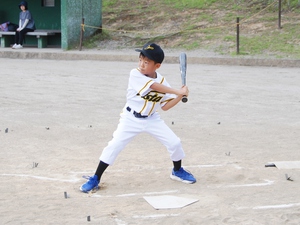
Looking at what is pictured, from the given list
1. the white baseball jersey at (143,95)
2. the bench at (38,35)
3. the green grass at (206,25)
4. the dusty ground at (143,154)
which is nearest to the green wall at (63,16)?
the bench at (38,35)

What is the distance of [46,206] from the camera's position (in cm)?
549

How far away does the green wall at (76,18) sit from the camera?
22.2 m

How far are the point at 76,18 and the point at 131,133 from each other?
676 inches

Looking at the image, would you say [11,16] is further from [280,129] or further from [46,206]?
[46,206]

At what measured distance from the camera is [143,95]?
6082 mm

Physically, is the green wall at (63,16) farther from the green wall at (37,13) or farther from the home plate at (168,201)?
the home plate at (168,201)

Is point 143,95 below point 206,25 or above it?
below

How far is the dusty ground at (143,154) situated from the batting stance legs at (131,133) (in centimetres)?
34

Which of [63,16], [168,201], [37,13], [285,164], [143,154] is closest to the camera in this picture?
[168,201]

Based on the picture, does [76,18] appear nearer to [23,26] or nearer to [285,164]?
[23,26]

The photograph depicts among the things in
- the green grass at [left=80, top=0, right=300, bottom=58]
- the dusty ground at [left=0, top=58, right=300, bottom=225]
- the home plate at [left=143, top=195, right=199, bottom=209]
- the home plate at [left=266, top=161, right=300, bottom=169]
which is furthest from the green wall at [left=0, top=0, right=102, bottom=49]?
the home plate at [left=143, top=195, right=199, bottom=209]

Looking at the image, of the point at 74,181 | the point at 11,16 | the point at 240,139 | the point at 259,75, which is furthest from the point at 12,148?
the point at 11,16

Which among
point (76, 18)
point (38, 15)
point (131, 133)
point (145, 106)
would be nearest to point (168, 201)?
point (131, 133)

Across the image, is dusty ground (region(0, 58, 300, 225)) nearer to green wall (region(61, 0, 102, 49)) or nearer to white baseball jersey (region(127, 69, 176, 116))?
white baseball jersey (region(127, 69, 176, 116))
